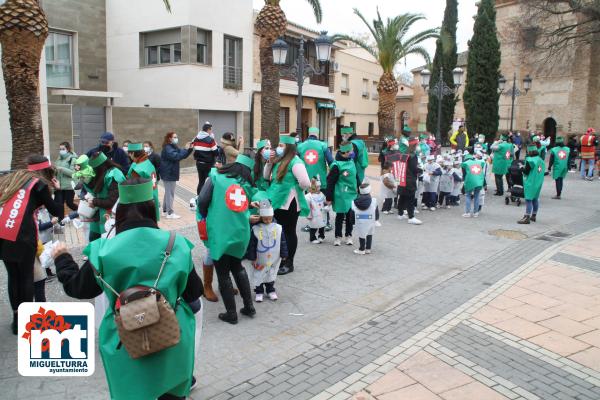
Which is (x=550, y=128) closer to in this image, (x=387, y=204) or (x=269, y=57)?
(x=269, y=57)

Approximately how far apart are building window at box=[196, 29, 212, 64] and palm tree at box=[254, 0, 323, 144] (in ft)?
20.4

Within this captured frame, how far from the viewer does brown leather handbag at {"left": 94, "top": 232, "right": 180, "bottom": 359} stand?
2623 millimetres

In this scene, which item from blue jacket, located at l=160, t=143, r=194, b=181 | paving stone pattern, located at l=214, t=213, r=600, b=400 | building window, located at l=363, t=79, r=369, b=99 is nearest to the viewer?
paving stone pattern, located at l=214, t=213, r=600, b=400

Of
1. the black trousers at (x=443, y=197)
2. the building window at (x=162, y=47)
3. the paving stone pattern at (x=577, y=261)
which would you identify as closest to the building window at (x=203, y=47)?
the building window at (x=162, y=47)

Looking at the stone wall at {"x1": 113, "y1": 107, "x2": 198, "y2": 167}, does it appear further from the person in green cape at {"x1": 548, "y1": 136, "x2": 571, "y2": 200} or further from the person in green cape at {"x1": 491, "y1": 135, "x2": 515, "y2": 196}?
the person in green cape at {"x1": 548, "y1": 136, "x2": 571, "y2": 200}

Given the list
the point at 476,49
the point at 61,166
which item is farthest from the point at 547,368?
the point at 476,49

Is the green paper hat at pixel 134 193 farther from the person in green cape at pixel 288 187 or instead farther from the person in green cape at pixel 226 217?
the person in green cape at pixel 288 187

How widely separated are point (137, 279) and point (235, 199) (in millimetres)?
2347

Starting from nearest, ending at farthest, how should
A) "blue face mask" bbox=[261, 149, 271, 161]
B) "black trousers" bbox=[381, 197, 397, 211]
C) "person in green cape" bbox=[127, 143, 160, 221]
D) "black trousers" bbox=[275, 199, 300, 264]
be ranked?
"person in green cape" bbox=[127, 143, 160, 221], "black trousers" bbox=[275, 199, 300, 264], "blue face mask" bbox=[261, 149, 271, 161], "black trousers" bbox=[381, 197, 397, 211]

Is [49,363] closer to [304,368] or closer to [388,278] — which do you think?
[304,368]

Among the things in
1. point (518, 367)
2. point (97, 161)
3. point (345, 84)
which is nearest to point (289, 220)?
point (97, 161)

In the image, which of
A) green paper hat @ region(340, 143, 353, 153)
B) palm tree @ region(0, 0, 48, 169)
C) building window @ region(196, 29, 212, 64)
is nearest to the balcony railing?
building window @ region(196, 29, 212, 64)

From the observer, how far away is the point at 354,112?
125 ft

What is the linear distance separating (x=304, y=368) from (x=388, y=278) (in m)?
2.99
